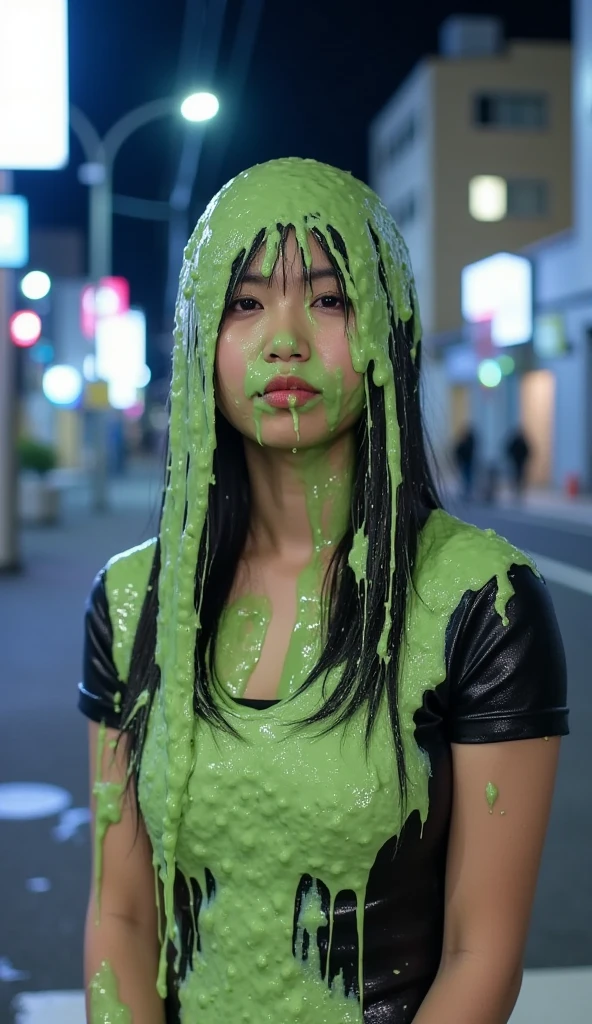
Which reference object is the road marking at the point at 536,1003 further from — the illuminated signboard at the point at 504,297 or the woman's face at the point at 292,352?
the illuminated signboard at the point at 504,297

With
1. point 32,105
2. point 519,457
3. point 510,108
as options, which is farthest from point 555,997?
point 510,108

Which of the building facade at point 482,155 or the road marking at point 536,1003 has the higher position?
the building facade at point 482,155

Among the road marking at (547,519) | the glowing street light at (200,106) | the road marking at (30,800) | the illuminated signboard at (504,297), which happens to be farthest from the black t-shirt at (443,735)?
the illuminated signboard at (504,297)

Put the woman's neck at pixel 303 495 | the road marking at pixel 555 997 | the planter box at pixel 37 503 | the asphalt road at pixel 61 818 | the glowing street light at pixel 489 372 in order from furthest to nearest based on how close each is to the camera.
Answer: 1. the glowing street light at pixel 489 372
2. the planter box at pixel 37 503
3. the asphalt road at pixel 61 818
4. the road marking at pixel 555 997
5. the woman's neck at pixel 303 495

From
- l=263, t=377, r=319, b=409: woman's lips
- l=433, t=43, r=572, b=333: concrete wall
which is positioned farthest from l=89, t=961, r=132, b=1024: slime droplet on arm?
l=433, t=43, r=572, b=333: concrete wall

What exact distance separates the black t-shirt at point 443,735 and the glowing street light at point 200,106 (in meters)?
18.7

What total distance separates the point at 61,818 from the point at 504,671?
4.06 meters

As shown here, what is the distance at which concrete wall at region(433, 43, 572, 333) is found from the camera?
42.5m

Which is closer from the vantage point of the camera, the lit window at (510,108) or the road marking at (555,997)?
the road marking at (555,997)

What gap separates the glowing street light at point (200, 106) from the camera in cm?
1930

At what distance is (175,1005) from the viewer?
172cm

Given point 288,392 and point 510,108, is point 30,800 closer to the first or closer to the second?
point 288,392

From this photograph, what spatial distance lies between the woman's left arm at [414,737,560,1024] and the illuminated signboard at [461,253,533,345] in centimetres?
3088

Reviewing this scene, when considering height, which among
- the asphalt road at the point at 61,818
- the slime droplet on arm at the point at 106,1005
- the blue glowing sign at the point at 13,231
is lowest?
the asphalt road at the point at 61,818
